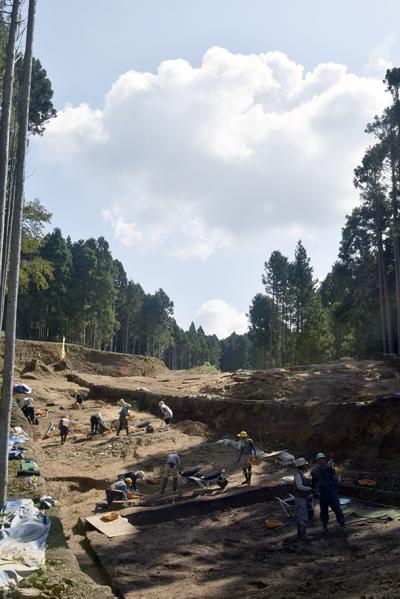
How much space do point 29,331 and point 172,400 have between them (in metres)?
33.9

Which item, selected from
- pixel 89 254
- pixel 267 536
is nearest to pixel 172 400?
pixel 267 536

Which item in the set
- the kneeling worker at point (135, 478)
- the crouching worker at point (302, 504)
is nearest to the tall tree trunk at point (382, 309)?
the kneeling worker at point (135, 478)

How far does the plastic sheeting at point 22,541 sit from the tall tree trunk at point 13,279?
0.67 meters

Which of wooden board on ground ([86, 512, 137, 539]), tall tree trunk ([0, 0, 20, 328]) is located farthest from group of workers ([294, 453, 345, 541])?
tall tree trunk ([0, 0, 20, 328])

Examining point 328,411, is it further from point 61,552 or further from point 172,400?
point 61,552

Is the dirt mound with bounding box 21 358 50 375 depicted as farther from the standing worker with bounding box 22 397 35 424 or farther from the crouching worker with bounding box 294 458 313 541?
the crouching worker with bounding box 294 458 313 541

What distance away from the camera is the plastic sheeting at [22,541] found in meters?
7.14

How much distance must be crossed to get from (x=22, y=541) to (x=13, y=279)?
5.26 meters

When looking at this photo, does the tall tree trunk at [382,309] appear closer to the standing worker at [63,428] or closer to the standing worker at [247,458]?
the standing worker at [247,458]

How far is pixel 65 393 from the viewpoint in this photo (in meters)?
32.4

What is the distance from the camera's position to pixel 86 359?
43.3 metres

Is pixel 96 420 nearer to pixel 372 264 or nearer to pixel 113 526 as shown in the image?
pixel 113 526

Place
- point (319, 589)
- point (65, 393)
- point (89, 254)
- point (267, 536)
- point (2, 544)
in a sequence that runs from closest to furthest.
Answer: point (319, 589) → point (2, 544) → point (267, 536) → point (65, 393) → point (89, 254)

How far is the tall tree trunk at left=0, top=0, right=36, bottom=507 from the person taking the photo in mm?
10773
